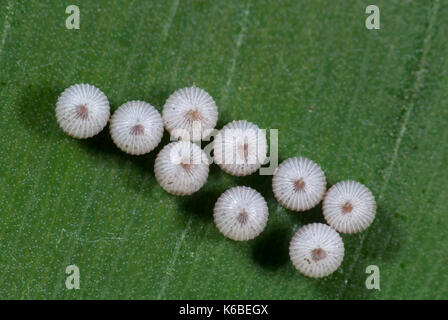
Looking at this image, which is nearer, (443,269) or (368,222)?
(368,222)

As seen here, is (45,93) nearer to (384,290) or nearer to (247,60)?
(247,60)

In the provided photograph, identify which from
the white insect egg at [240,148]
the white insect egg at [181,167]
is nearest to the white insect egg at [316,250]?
the white insect egg at [240,148]

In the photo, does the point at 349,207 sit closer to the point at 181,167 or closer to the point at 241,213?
the point at 241,213

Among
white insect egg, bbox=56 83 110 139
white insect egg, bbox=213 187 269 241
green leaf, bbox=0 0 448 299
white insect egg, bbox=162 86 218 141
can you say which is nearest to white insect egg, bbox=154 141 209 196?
white insect egg, bbox=162 86 218 141

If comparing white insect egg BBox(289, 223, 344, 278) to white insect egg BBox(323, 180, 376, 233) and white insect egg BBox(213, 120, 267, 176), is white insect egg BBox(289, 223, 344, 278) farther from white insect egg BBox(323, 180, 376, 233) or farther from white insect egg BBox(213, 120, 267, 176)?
white insect egg BBox(213, 120, 267, 176)

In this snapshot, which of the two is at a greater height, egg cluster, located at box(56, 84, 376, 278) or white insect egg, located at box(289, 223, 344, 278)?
egg cluster, located at box(56, 84, 376, 278)
